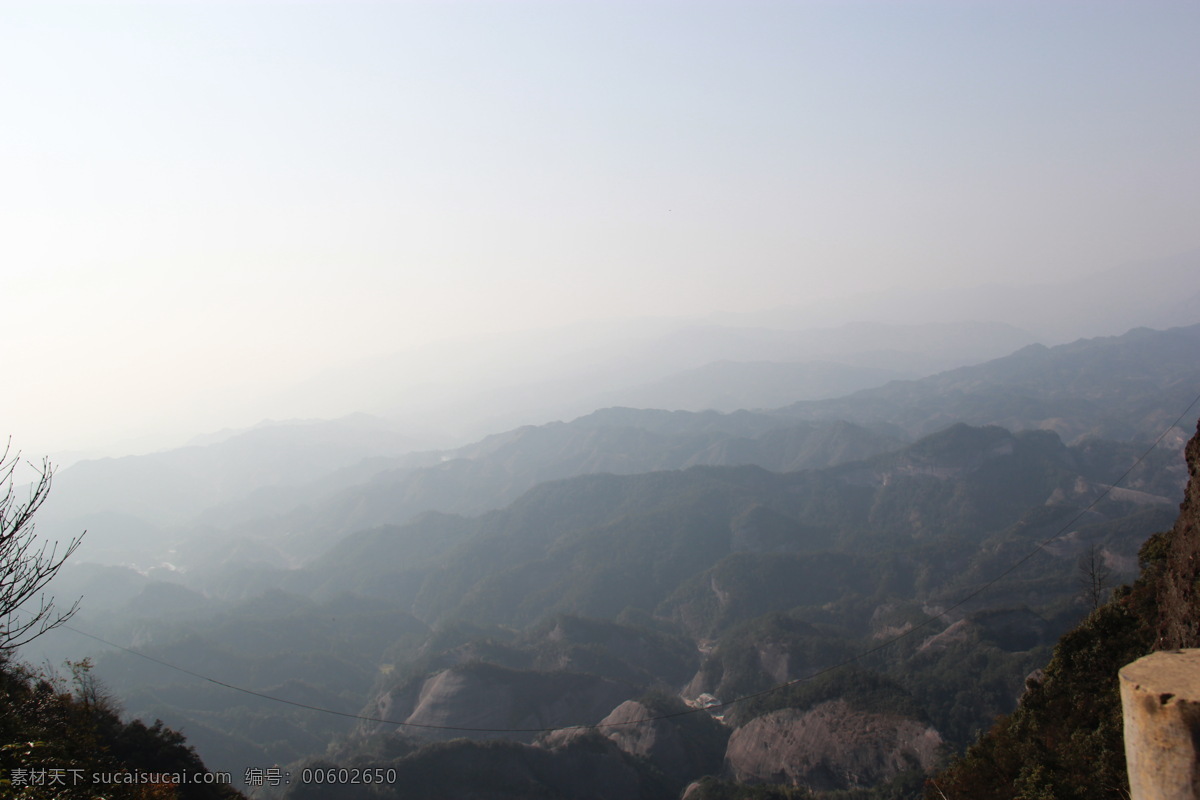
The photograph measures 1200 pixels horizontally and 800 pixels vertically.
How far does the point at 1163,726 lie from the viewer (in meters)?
3.40

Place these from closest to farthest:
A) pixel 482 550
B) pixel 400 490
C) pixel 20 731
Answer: pixel 20 731 < pixel 482 550 < pixel 400 490

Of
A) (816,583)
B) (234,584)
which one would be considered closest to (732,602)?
(816,583)

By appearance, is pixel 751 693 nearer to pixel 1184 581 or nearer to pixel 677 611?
pixel 677 611

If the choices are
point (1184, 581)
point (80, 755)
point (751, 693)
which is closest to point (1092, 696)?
point (1184, 581)

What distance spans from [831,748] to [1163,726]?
135ft

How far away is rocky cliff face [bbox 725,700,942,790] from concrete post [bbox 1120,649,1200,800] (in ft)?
123

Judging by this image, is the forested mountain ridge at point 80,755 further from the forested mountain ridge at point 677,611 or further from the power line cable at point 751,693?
the power line cable at point 751,693

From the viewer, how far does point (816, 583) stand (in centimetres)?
8400

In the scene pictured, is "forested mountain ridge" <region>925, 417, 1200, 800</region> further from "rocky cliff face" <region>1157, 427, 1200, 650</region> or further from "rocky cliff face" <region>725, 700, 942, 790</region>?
"rocky cliff face" <region>725, 700, 942, 790</region>

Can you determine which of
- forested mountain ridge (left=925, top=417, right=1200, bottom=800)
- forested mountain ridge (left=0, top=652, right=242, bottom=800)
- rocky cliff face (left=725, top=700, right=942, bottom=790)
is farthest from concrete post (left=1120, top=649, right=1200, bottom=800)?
rocky cliff face (left=725, top=700, right=942, bottom=790)

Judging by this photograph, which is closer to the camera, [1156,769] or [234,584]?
[1156,769]

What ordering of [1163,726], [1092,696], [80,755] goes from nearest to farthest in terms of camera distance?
[1163,726] → [80,755] → [1092,696]

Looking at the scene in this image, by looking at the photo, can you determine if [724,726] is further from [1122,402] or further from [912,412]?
[1122,402]

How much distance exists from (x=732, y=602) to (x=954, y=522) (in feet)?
145
